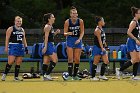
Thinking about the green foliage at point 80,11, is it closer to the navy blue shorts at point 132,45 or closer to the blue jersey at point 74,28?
the blue jersey at point 74,28

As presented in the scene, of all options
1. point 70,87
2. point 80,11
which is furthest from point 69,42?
point 80,11

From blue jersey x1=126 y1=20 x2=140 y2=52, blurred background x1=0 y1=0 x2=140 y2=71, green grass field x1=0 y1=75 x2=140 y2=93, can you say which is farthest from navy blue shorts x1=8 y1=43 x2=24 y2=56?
blurred background x1=0 y1=0 x2=140 y2=71

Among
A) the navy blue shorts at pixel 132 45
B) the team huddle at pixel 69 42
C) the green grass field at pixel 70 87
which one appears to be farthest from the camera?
the team huddle at pixel 69 42

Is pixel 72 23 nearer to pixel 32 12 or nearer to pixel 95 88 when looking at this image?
pixel 95 88

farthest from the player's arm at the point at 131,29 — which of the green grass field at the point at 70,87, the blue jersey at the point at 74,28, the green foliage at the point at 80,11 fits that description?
the green foliage at the point at 80,11

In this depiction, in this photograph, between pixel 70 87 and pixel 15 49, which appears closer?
pixel 70 87

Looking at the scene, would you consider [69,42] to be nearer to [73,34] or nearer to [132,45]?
[73,34]

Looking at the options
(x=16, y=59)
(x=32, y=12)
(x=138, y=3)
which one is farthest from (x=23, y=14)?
(x=16, y=59)

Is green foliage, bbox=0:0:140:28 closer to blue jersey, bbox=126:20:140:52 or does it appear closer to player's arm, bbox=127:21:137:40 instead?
blue jersey, bbox=126:20:140:52

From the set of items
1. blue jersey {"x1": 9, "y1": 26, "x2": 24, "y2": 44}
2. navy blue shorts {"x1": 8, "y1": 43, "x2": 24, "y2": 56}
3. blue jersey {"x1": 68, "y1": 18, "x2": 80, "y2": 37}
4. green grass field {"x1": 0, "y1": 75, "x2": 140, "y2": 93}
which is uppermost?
blue jersey {"x1": 68, "y1": 18, "x2": 80, "y2": 37}

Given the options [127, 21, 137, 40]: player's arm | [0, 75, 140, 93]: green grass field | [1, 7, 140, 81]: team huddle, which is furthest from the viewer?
[1, 7, 140, 81]: team huddle

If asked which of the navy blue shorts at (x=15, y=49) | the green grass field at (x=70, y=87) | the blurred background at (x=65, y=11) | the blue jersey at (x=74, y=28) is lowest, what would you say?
the green grass field at (x=70, y=87)

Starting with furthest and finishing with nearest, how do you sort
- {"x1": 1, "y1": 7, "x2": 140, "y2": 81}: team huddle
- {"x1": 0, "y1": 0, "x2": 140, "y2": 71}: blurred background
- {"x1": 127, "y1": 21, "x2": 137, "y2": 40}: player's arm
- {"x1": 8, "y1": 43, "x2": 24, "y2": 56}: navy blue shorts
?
{"x1": 0, "y1": 0, "x2": 140, "y2": 71}: blurred background
{"x1": 8, "y1": 43, "x2": 24, "y2": 56}: navy blue shorts
{"x1": 1, "y1": 7, "x2": 140, "y2": 81}: team huddle
{"x1": 127, "y1": 21, "x2": 137, "y2": 40}: player's arm

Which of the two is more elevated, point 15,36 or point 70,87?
point 15,36
